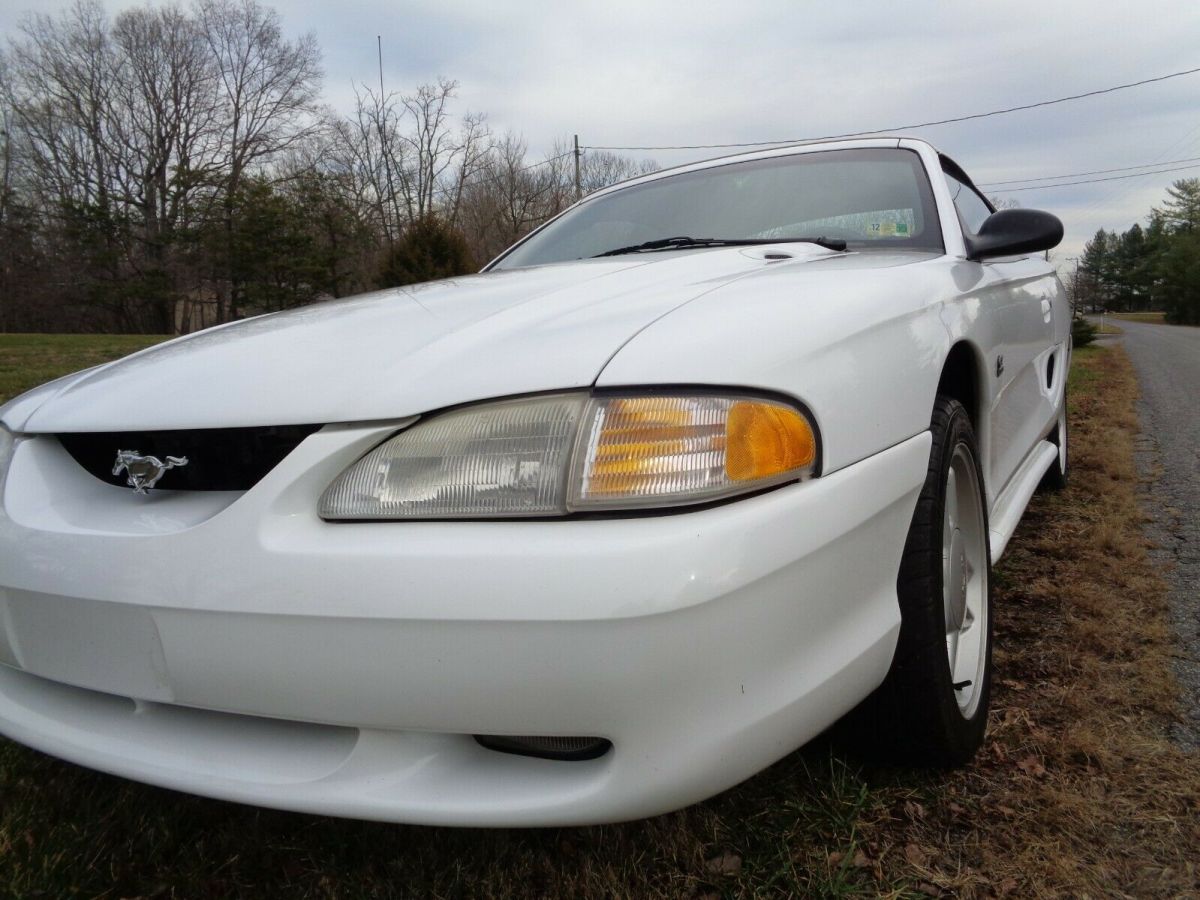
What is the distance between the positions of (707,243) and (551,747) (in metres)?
1.56

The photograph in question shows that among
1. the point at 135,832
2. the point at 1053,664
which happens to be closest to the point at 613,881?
the point at 135,832

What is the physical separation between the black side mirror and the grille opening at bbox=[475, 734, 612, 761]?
1673 mm

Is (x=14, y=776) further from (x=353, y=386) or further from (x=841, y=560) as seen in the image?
(x=841, y=560)

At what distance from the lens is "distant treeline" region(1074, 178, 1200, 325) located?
56.3 m

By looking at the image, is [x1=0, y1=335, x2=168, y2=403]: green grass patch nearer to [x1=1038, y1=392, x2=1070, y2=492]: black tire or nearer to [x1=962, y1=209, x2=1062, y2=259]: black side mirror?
[x1=962, y1=209, x2=1062, y2=259]: black side mirror

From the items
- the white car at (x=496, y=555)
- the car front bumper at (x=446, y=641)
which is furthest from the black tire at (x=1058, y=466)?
the car front bumper at (x=446, y=641)

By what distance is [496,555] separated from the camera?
0.97 m

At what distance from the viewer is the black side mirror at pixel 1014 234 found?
211cm

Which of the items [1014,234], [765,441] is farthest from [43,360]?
[765,441]

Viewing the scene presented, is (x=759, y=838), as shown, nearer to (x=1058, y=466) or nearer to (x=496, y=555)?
(x=496, y=555)

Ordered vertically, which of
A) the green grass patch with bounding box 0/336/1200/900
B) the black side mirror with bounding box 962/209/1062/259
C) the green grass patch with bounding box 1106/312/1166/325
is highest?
the black side mirror with bounding box 962/209/1062/259

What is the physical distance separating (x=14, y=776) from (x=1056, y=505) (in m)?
3.93

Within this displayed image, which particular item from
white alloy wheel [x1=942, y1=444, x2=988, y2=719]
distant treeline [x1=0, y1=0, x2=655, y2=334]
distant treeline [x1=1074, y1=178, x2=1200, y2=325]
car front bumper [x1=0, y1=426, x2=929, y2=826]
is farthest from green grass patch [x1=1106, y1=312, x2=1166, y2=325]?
car front bumper [x1=0, y1=426, x2=929, y2=826]

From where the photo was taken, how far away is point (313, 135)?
34000 millimetres
